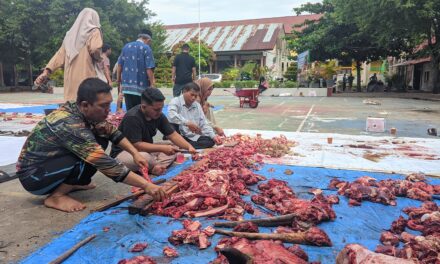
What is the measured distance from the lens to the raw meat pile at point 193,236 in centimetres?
275

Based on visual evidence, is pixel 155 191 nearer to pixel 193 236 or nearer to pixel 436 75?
pixel 193 236

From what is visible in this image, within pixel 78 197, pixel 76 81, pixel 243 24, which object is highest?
pixel 243 24

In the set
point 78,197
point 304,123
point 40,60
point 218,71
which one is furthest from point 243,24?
point 78,197

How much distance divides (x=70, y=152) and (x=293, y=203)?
7.03ft

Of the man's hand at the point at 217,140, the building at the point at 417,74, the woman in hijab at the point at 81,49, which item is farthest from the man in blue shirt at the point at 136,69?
the building at the point at 417,74

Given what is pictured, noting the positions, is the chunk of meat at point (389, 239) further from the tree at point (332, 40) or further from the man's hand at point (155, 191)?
the tree at point (332, 40)

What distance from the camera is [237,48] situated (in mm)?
34188

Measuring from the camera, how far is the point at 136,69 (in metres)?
6.87

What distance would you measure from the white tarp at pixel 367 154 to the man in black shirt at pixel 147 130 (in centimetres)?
165

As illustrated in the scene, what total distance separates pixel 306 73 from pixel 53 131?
27.6 m

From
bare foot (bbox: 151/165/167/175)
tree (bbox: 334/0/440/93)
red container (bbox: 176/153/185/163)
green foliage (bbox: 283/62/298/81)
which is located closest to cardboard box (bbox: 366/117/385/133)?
red container (bbox: 176/153/185/163)

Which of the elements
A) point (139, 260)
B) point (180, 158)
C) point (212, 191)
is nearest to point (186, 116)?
point (180, 158)

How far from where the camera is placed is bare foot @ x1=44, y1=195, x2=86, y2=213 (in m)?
3.49

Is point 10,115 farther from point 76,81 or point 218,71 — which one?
point 218,71
